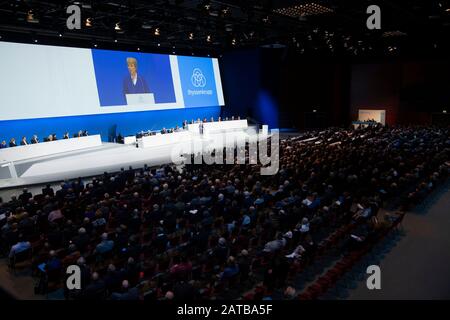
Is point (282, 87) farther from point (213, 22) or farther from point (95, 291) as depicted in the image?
point (95, 291)

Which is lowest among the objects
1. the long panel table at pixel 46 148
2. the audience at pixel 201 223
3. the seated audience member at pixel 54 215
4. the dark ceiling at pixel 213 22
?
the audience at pixel 201 223

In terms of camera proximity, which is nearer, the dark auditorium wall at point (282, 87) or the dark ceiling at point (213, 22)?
the dark ceiling at point (213, 22)

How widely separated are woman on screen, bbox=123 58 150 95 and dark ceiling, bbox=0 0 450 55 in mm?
1079

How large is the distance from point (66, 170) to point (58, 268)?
10.8 meters

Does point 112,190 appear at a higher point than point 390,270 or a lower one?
higher

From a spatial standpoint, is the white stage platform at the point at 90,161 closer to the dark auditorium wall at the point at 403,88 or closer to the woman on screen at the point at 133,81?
the woman on screen at the point at 133,81

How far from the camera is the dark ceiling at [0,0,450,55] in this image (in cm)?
1684

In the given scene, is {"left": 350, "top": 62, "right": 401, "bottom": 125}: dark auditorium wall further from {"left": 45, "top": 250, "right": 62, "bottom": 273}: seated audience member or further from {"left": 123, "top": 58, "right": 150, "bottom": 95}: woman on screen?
{"left": 45, "top": 250, "right": 62, "bottom": 273}: seated audience member

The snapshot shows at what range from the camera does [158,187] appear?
44.9 ft

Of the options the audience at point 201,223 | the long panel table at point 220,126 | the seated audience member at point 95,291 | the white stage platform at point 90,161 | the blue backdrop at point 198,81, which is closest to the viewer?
the seated audience member at point 95,291

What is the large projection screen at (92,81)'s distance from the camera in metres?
19.0

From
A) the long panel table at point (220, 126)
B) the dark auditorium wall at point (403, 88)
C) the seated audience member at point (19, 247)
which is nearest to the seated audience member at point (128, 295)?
the seated audience member at point (19, 247)
